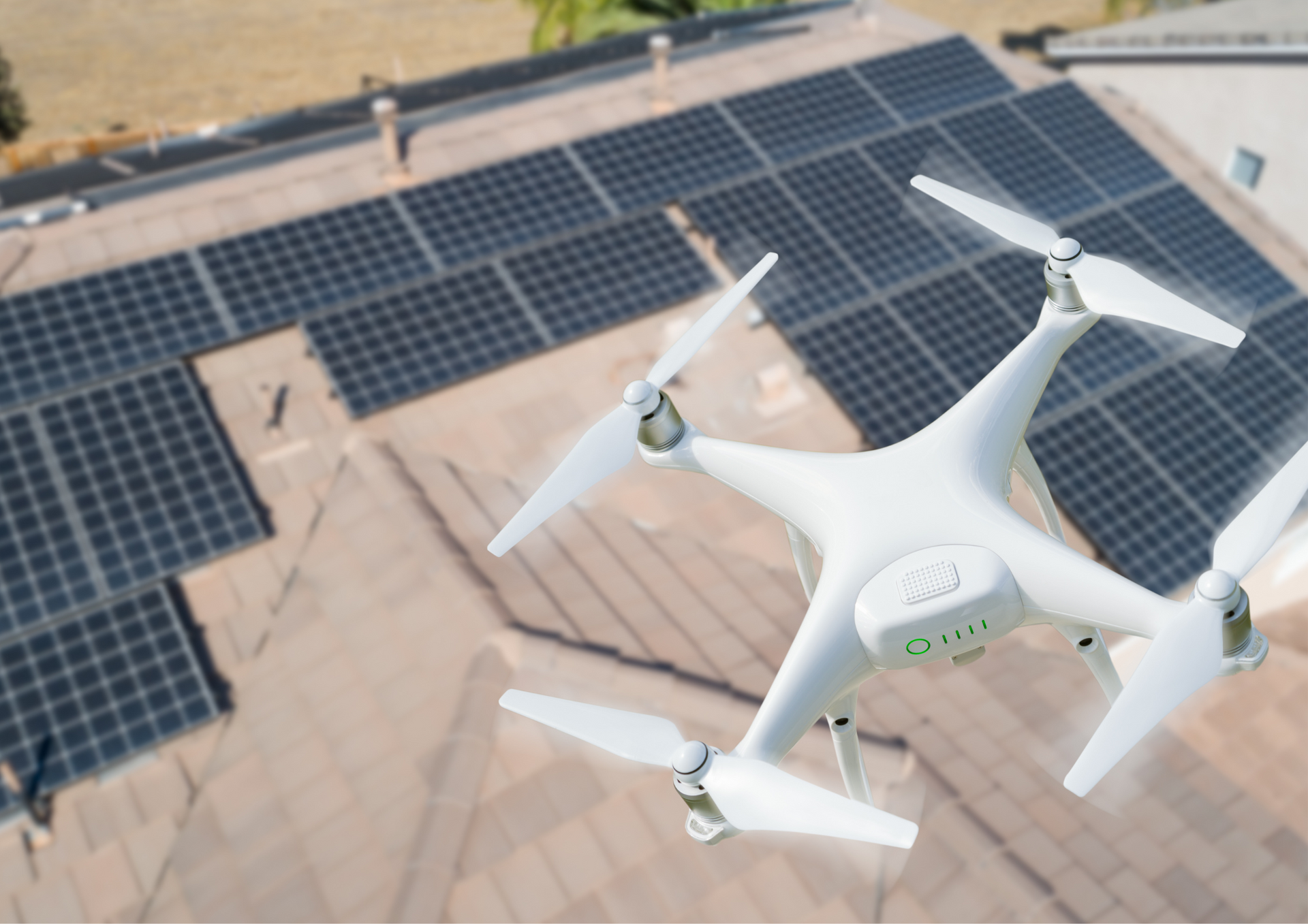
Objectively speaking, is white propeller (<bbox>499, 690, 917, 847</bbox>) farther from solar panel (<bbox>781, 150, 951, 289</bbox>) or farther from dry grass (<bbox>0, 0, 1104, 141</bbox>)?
dry grass (<bbox>0, 0, 1104, 141</bbox>)

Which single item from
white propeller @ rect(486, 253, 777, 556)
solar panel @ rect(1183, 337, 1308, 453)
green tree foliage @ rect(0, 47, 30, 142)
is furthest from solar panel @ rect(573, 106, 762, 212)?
green tree foliage @ rect(0, 47, 30, 142)

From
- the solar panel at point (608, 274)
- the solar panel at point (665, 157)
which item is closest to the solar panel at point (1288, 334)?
the solar panel at point (665, 157)

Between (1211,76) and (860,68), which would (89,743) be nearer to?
(860,68)

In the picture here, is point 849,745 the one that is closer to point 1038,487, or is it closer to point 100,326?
point 1038,487

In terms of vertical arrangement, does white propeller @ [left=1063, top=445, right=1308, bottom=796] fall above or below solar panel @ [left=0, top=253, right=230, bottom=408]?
above

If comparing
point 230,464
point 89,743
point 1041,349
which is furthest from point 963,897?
point 230,464
